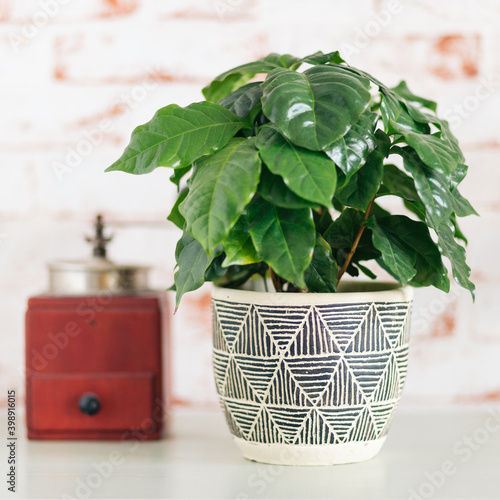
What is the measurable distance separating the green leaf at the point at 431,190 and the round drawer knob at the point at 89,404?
2.08ft

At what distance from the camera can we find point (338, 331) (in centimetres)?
89

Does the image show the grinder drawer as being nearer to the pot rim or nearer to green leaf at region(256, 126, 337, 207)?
the pot rim

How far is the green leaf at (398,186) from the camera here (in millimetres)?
905

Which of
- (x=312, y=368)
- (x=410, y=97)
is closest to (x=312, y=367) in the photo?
(x=312, y=368)

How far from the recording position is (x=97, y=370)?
1.13 meters

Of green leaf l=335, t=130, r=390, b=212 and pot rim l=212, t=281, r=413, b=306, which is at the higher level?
green leaf l=335, t=130, r=390, b=212

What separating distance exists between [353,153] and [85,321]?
572mm

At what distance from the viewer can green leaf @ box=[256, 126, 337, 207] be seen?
0.75m

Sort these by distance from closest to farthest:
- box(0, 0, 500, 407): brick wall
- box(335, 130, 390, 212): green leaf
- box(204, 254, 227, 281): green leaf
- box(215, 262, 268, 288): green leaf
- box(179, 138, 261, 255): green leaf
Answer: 1. box(179, 138, 261, 255): green leaf
2. box(335, 130, 390, 212): green leaf
3. box(204, 254, 227, 281): green leaf
4. box(215, 262, 268, 288): green leaf
5. box(0, 0, 500, 407): brick wall

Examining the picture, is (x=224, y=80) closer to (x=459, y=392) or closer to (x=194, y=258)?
(x=194, y=258)

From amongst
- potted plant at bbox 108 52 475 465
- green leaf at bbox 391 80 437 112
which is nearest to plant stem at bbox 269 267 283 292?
potted plant at bbox 108 52 475 465

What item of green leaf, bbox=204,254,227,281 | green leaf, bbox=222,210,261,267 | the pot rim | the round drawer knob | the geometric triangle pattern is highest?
green leaf, bbox=222,210,261,267

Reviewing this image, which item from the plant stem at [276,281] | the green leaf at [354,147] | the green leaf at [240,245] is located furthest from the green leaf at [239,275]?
the green leaf at [354,147]

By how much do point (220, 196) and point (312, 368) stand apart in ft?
0.93
